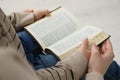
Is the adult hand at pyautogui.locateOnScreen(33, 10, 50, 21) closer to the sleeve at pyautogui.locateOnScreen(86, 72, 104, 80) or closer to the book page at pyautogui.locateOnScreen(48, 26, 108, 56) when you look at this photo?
the book page at pyautogui.locateOnScreen(48, 26, 108, 56)

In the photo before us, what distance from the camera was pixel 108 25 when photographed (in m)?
1.46

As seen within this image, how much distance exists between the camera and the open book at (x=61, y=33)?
0.76 metres

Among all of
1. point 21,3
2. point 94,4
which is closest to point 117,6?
point 94,4

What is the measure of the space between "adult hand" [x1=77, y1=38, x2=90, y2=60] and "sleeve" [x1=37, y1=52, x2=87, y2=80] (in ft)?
0.06

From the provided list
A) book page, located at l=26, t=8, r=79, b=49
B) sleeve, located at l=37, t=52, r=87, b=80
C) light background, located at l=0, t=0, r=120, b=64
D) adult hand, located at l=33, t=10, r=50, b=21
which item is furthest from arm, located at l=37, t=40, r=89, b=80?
light background, located at l=0, t=0, r=120, b=64

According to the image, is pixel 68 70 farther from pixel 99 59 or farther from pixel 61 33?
pixel 61 33

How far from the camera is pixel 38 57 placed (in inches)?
30.5

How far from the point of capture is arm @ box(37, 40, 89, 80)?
1.96 ft

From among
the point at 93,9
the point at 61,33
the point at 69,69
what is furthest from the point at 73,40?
the point at 93,9

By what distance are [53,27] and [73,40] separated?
107mm

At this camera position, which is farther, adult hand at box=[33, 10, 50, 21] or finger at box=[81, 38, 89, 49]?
adult hand at box=[33, 10, 50, 21]

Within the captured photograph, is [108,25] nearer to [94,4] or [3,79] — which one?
[94,4]

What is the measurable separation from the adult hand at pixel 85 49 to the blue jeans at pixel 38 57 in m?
0.09

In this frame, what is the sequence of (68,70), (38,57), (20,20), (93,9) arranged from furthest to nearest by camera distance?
(93,9) < (20,20) < (38,57) < (68,70)
